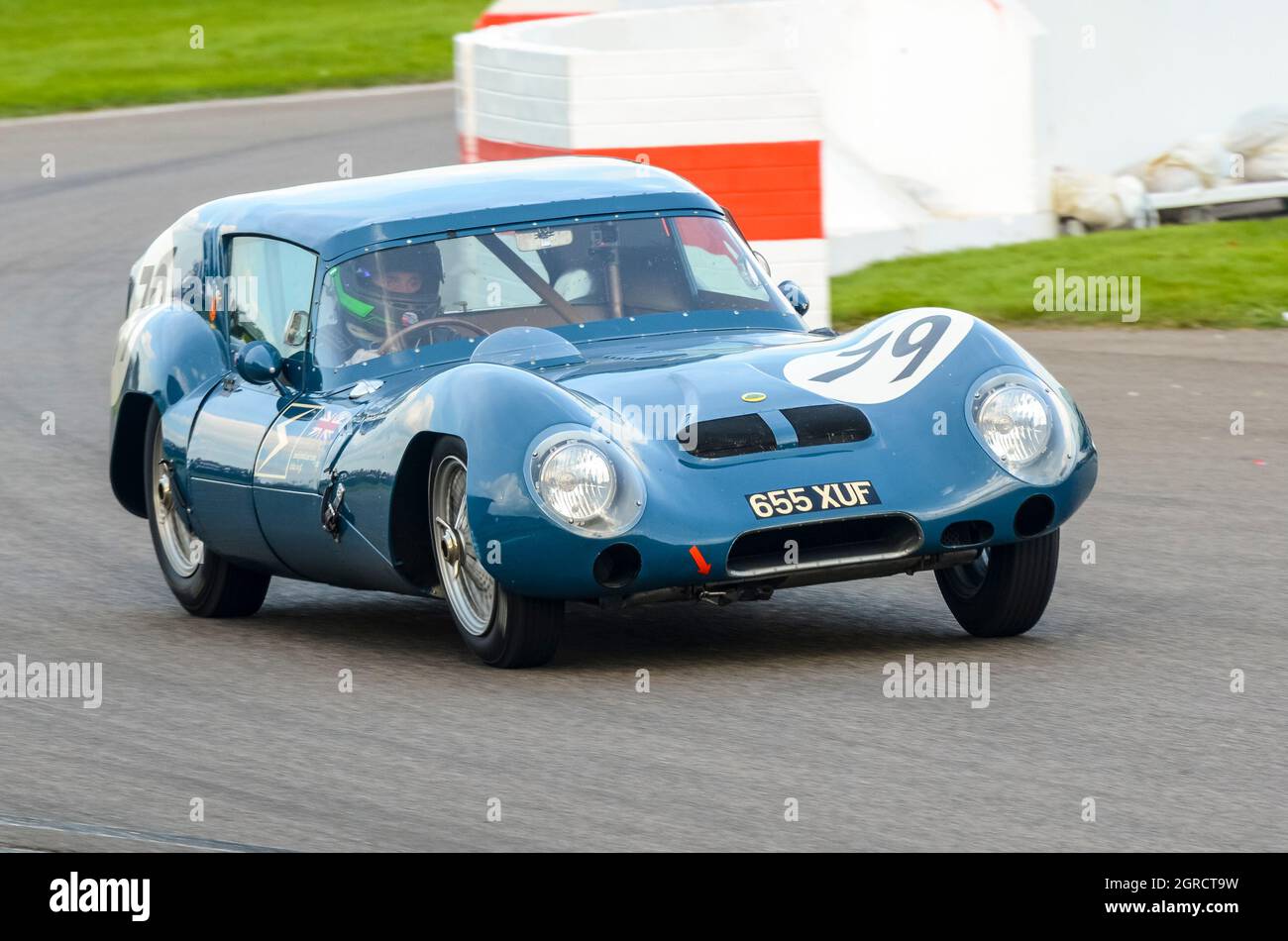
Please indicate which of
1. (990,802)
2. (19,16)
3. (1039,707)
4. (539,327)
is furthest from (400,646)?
(19,16)

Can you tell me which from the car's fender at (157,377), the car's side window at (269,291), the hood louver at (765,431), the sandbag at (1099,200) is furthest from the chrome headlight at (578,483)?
the sandbag at (1099,200)

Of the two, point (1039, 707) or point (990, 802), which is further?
point (1039, 707)

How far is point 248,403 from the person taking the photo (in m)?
8.12

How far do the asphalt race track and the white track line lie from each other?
1598cm

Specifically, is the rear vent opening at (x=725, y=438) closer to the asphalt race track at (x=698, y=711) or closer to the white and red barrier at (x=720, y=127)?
the asphalt race track at (x=698, y=711)

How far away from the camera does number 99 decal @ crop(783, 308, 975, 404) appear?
7.07 meters

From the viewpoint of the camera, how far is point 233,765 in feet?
20.3

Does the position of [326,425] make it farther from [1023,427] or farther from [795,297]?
[1023,427]

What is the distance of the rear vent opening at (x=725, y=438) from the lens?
6785 millimetres

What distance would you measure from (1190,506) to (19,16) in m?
30.6

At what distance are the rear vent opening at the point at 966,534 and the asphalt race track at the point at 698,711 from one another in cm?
38

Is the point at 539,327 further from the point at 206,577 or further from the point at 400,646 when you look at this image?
the point at 206,577
